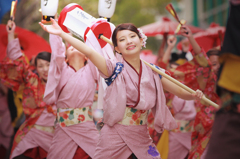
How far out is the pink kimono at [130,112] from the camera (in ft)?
9.22

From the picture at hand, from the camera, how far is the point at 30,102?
175 inches

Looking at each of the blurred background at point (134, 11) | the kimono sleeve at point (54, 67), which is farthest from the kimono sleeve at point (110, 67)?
the blurred background at point (134, 11)

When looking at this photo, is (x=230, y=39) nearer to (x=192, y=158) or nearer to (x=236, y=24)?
(x=236, y=24)

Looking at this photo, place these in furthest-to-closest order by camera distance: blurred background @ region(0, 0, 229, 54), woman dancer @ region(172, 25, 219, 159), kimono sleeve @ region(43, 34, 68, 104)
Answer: blurred background @ region(0, 0, 229, 54) → woman dancer @ region(172, 25, 219, 159) → kimono sleeve @ region(43, 34, 68, 104)

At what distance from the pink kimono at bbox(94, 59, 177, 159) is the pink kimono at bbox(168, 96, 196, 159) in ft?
6.77

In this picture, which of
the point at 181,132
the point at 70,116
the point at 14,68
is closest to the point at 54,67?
the point at 70,116

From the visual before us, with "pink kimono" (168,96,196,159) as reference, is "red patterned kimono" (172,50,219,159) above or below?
above

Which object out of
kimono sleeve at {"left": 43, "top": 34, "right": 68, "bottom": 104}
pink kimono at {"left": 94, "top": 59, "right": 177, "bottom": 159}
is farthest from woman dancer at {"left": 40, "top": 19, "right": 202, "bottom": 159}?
kimono sleeve at {"left": 43, "top": 34, "right": 68, "bottom": 104}

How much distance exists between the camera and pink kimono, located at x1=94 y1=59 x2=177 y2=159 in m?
2.81

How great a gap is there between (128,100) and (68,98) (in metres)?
1.15

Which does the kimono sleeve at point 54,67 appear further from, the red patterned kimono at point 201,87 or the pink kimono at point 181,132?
the pink kimono at point 181,132

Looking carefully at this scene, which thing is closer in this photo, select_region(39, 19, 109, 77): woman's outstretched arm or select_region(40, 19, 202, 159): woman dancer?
select_region(39, 19, 109, 77): woman's outstretched arm

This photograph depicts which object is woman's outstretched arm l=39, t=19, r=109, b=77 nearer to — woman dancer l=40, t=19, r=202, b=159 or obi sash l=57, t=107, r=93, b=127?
woman dancer l=40, t=19, r=202, b=159

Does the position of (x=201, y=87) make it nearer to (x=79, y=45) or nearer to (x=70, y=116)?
(x=70, y=116)
